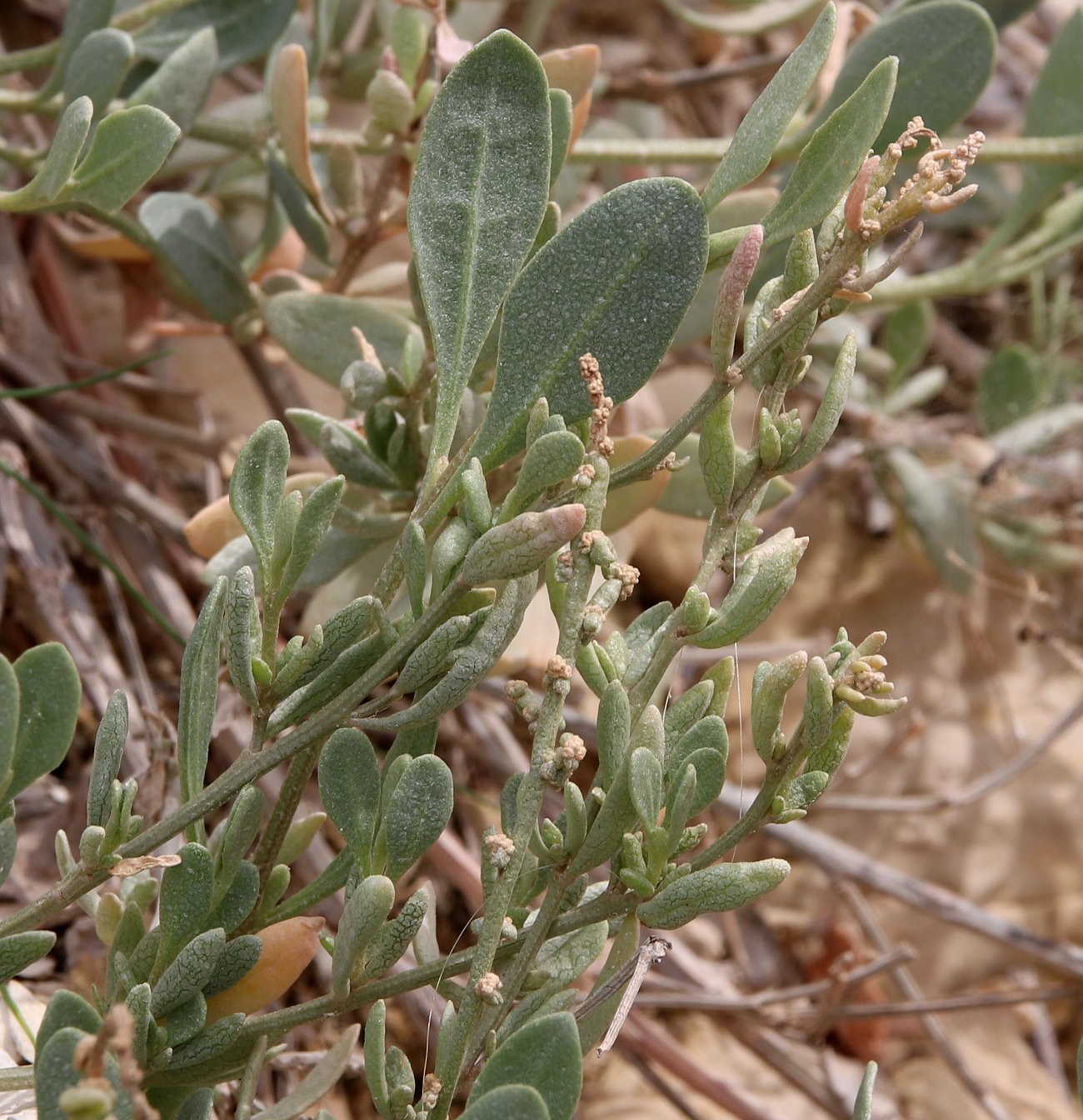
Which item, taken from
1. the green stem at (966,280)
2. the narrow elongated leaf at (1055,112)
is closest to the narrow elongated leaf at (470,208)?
the green stem at (966,280)

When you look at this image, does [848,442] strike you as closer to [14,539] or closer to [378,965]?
[14,539]

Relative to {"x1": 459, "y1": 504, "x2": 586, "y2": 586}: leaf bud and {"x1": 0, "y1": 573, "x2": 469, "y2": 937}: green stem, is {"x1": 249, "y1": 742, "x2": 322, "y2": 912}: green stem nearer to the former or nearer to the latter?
{"x1": 0, "y1": 573, "x2": 469, "y2": 937}: green stem

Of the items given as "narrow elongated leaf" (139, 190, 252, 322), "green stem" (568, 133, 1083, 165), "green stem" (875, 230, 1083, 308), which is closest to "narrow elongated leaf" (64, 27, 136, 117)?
"narrow elongated leaf" (139, 190, 252, 322)

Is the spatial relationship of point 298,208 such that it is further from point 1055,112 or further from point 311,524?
point 1055,112

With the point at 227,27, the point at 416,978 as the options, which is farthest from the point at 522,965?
the point at 227,27

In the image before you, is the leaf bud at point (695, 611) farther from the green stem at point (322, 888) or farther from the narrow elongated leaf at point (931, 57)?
the narrow elongated leaf at point (931, 57)

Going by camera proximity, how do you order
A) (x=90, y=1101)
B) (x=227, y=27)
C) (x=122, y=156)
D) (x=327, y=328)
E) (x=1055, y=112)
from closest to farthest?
1. (x=90, y=1101)
2. (x=122, y=156)
3. (x=327, y=328)
4. (x=227, y=27)
5. (x=1055, y=112)

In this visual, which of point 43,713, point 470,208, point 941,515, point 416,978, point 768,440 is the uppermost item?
point 470,208
